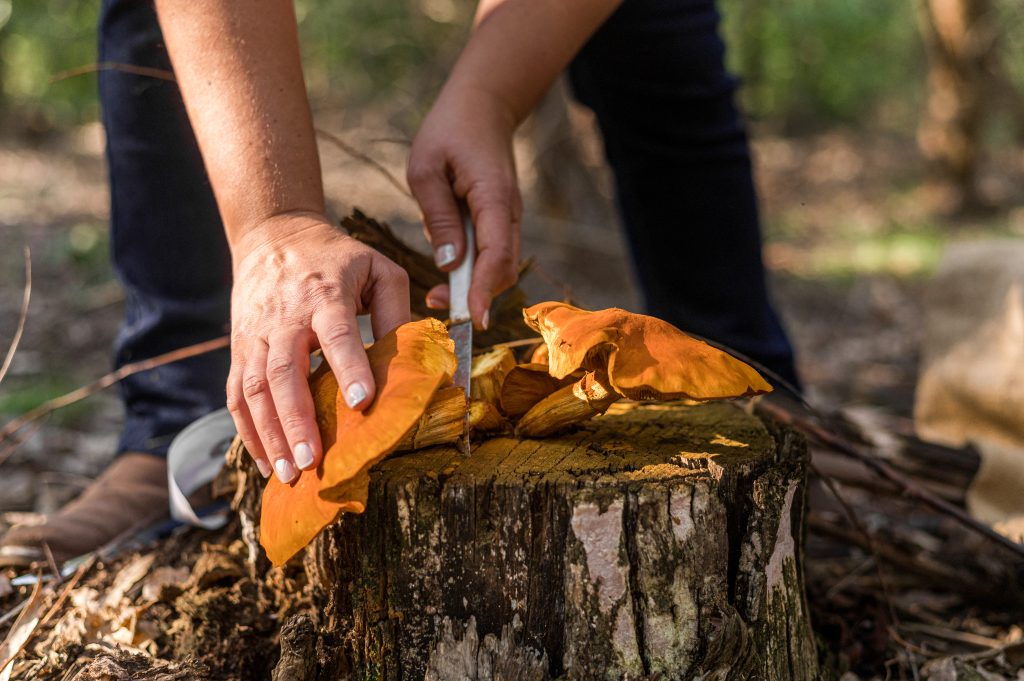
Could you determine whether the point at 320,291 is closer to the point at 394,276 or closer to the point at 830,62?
the point at 394,276

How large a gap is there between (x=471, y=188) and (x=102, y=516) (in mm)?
1249

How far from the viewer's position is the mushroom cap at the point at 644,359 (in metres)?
1.17

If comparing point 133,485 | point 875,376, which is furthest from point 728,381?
point 875,376

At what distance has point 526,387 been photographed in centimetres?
143

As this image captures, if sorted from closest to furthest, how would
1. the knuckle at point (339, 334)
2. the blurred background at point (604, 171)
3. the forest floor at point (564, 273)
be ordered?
1. the knuckle at point (339, 334)
2. the forest floor at point (564, 273)
3. the blurred background at point (604, 171)

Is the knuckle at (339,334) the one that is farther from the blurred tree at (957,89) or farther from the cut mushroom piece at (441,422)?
the blurred tree at (957,89)

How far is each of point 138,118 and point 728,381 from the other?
1675 mm

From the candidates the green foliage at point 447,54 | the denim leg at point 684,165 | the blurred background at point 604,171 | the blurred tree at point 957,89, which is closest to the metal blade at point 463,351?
the blurred background at point 604,171

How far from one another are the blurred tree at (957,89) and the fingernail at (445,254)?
8039 mm

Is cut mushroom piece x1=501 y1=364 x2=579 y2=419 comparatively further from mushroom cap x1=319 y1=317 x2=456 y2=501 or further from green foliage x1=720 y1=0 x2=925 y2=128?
green foliage x1=720 y1=0 x2=925 y2=128

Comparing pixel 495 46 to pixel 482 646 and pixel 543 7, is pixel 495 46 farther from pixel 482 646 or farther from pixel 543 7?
pixel 482 646

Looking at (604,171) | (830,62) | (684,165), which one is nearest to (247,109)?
(684,165)

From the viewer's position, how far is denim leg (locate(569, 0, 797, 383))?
2359 mm

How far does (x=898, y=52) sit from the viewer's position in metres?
15.8
